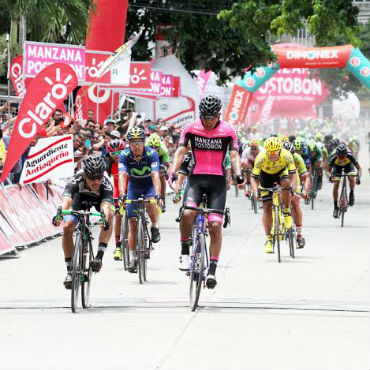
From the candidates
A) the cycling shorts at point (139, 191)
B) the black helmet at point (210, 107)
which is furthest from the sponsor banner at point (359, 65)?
the black helmet at point (210, 107)

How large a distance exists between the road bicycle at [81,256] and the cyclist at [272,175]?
18.5 ft

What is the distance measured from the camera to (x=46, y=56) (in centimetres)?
2152

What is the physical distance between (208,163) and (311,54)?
39637 mm

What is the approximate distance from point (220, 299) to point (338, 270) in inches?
134

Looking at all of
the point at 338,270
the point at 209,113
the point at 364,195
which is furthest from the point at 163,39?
the point at 209,113

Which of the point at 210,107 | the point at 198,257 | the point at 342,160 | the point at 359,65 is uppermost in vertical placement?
the point at 359,65

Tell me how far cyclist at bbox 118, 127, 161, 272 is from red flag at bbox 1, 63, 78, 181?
3257mm

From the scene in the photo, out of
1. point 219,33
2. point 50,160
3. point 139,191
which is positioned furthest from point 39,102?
point 219,33

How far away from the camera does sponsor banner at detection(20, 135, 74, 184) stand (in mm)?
18500

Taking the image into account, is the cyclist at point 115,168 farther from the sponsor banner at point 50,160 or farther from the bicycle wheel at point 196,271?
the bicycle wheel at point 196,271

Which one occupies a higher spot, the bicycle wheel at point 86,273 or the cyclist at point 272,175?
the cyclist at point 272,175

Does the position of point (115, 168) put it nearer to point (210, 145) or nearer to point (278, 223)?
point (278, 223)

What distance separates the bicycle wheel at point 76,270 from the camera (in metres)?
10.8

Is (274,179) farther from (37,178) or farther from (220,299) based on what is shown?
(220,299)
